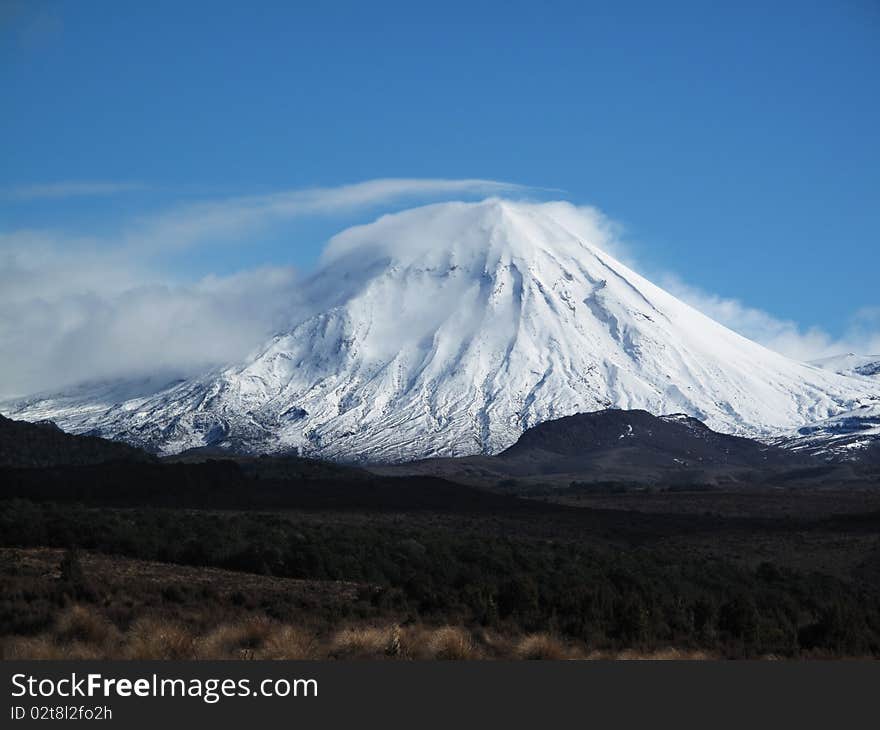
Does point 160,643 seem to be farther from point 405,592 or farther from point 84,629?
point 405,592

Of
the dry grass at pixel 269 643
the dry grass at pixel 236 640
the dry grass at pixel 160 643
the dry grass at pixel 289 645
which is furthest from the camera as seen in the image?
the dry grass at pixel 289 645

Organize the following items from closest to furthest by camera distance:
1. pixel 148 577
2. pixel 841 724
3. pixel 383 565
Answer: pixel 841 724 < pixel 148 577 < pixel 383 565

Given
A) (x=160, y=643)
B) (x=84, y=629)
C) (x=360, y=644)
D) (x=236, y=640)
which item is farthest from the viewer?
(x=360, y=644)

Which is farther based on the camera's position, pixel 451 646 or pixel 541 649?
pixel 541 649

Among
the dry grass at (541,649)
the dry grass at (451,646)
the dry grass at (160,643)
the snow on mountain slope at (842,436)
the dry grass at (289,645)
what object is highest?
the snow on mountain slope at (842,436)

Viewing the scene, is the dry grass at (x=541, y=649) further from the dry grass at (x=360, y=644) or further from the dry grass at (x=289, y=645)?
the dry grass at (x=289, y=645)

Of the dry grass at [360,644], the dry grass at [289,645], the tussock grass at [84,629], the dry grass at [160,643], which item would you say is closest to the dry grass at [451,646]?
the dry grass at [360,644]

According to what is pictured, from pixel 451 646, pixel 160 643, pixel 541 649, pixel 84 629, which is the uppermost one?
pixel 84 629

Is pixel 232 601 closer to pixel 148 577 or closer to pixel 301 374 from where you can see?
pixel 148 577

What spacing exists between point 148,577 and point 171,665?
11.1m

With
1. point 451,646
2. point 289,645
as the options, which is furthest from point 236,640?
point 451,646

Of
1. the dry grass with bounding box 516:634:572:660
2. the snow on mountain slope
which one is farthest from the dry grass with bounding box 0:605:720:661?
the snow on mountain slope

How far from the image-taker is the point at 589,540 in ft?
173

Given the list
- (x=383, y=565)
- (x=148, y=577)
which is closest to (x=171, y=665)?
(x=148, y=577)
